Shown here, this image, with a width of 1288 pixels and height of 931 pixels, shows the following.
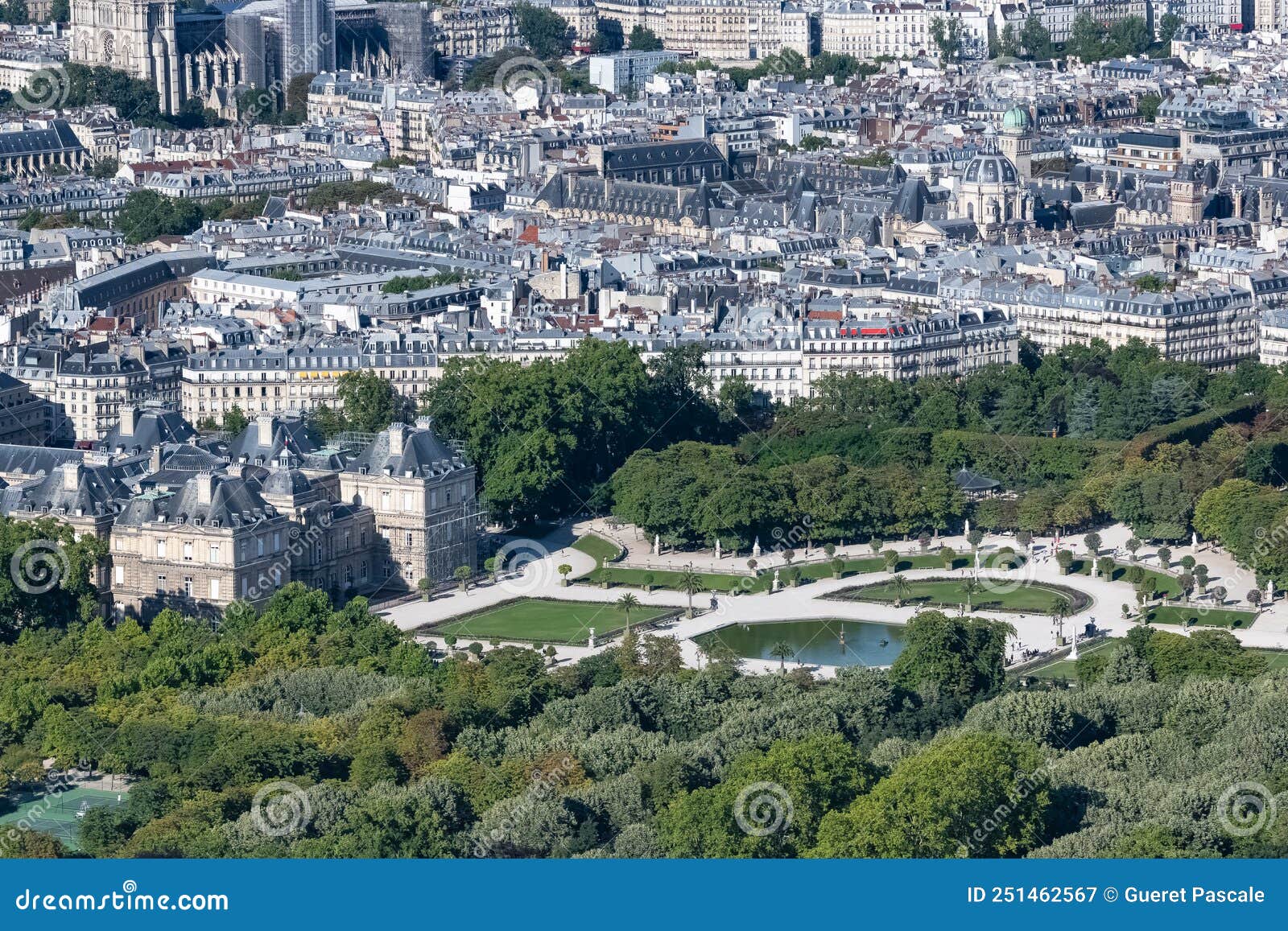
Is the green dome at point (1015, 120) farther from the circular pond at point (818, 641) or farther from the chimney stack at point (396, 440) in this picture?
the circular pond at point (818, 641)

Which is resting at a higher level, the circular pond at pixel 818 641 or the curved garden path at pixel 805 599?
the curved garden path at pixel 805 599

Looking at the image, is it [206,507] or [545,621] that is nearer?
[206,507]

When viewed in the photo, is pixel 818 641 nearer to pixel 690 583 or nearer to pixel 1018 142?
pixel 690 583

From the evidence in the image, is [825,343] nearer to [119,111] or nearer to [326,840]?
[326,840]

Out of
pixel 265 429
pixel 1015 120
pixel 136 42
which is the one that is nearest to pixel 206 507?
pixel 265 429

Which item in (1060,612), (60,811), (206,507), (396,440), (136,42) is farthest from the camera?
(136,42)

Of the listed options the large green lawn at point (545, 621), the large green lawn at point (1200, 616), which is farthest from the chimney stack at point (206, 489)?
the large green lawn at point (1200, 616)
